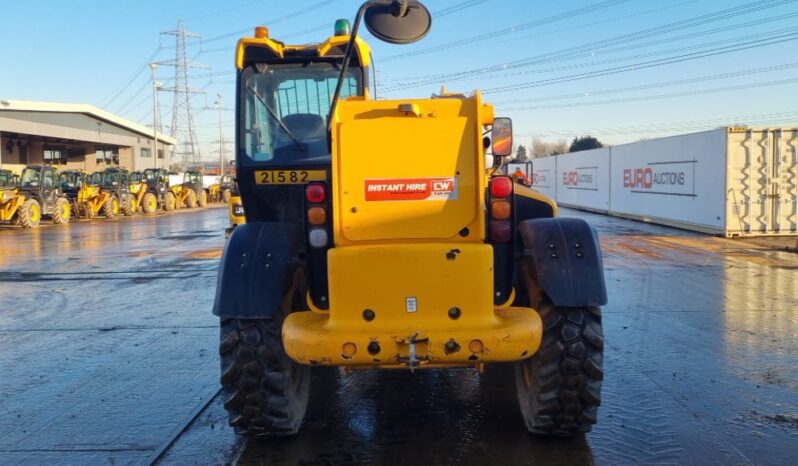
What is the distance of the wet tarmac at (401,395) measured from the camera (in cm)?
439

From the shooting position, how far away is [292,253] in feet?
Result: 14.8

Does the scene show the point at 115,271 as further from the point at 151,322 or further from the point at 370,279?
the point at 370,279

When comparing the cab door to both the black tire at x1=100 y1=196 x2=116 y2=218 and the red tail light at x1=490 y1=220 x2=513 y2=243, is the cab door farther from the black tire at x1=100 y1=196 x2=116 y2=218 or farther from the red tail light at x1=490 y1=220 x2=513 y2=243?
the red tail light at x1=490 y1=220 x2=513 y2=243

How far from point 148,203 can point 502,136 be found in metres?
34.2

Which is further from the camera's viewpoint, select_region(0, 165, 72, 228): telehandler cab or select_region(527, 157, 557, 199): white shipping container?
select_region(527, 157, 557, 199): white shipping container

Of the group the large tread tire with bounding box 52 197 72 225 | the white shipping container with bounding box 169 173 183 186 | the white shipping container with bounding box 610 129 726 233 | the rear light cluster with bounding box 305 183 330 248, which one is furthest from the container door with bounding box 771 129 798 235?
the white shipping container with bounding box 169 173 183 186

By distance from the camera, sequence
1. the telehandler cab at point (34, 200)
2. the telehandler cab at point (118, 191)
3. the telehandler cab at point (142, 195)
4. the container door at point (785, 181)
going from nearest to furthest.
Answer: the container door at point (785, 181) < the telehandler cab at point (34, 200) < the telehandler cab at point (118, 191) < the telehandler cab at point (142, 195)

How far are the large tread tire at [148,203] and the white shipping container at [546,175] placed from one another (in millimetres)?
20001

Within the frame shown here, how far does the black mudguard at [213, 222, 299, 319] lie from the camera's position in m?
4.20

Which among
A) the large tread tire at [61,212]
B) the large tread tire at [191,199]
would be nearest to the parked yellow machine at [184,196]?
the large tread tire at [191,199]

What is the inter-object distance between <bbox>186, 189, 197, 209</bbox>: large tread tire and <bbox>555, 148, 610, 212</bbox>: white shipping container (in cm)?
2204

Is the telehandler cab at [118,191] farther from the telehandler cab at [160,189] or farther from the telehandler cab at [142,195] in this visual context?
the telehandler cab at [160,189]

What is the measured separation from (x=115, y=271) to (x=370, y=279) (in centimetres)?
1102

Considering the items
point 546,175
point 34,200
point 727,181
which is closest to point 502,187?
point 727,181
